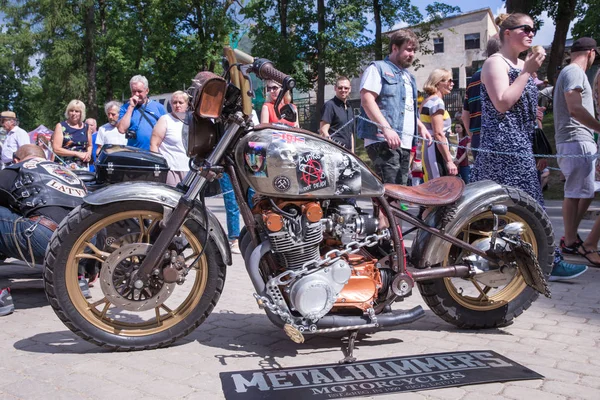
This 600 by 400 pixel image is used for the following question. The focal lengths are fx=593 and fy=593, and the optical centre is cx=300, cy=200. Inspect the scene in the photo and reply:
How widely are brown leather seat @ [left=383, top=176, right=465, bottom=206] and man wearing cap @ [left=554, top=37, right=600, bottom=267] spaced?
239 cm

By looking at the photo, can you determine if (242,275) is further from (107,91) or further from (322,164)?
(107,91)

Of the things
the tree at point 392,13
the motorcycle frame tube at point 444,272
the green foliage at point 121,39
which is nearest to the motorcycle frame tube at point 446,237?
the motorcycle frame tube at point 444,272

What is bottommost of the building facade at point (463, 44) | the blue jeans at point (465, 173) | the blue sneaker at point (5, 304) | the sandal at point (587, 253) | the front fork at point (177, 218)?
the sandal at point (587, 253)

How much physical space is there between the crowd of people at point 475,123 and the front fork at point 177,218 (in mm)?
374

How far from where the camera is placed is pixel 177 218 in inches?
128

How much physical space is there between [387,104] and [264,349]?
2377 mm

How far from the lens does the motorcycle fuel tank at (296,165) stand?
10.3ft

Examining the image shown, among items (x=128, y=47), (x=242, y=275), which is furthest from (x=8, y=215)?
(x=128, y=47)

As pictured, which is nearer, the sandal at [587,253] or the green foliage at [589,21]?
the sandal at [587,253]

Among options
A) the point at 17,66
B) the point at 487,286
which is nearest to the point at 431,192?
the point at 487,286

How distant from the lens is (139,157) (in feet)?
14.1

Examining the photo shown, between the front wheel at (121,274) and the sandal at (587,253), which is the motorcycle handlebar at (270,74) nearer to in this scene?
the front wheel at (121,274)

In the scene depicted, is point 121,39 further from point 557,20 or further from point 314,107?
point 557,20

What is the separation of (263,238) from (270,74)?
0.89 meters
